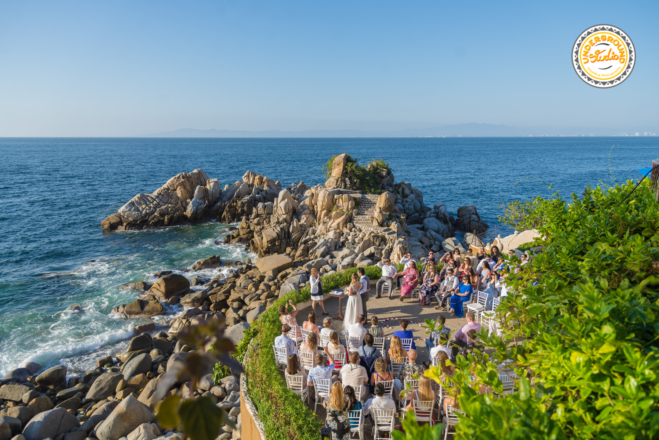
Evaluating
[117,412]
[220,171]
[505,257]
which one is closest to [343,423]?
[505,257]

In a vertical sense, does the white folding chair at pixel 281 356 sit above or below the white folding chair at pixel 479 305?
below

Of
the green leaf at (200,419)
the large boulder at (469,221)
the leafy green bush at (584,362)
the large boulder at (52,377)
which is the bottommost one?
the large boulder at (52,377)

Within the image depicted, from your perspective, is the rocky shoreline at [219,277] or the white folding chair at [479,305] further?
the white folding chair at [479,305]

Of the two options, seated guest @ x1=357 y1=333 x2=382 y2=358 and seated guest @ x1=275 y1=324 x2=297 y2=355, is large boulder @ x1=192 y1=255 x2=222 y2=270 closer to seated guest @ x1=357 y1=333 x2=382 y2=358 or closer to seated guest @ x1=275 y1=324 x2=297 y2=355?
seated guest @ x1=275 y1=324 x2=297 y2=355

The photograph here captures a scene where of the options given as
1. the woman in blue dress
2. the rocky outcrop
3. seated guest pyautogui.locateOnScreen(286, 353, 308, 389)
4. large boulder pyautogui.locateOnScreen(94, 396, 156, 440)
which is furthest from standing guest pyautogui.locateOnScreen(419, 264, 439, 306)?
the rocky outcrop

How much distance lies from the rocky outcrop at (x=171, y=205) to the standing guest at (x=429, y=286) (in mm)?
28788

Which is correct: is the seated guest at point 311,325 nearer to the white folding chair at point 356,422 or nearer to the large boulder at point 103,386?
the white folding chair at point 356,422

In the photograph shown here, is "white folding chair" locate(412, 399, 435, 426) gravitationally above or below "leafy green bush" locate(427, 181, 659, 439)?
below

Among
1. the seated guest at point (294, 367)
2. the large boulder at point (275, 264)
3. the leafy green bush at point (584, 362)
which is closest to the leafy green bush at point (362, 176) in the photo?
the large boulder at point (275, 264)

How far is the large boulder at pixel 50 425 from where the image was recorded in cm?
995

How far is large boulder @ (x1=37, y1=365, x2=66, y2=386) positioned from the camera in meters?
13.4

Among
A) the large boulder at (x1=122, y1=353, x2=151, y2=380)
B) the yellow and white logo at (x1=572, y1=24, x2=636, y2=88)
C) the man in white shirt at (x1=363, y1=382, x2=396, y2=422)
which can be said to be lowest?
the large boulder at (x1=122, y1=353, x2=151, y2=380)

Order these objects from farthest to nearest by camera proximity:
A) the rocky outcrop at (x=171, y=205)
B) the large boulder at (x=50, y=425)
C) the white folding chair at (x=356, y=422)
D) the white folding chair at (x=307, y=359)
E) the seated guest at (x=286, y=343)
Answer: the rocky outcrop at (x=171, y=205), the large boulder at (x=50, y=425), the seated guest at (x=286, y=343), the white folding chair at (x=307, y=359), the white folding chair at (x=356, y=422)

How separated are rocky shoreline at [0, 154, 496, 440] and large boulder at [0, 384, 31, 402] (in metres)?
0.03
